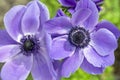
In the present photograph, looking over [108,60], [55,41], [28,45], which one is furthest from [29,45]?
[108,60]

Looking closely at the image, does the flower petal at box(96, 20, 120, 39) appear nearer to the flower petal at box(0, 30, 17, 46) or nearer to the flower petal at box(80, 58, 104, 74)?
the flower petal at box(80, 58, 104, 74)

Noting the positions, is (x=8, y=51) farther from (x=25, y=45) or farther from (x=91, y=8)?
(x=91, y=8)

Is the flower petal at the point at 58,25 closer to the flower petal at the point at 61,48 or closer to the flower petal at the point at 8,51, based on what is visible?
the flower petal at the point at 61,48

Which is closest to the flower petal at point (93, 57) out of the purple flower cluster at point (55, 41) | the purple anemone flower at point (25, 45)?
the purple flower cluster at point (55, 41)

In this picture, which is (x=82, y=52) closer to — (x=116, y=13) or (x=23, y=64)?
(x=23, y=64)

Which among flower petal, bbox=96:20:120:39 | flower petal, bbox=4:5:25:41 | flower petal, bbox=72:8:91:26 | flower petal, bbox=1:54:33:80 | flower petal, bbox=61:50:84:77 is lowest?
flower petal, bbox=61:50:84:77

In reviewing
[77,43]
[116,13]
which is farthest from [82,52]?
[116,13]

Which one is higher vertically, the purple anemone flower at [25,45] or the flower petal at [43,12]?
the flower petal at [43,12]

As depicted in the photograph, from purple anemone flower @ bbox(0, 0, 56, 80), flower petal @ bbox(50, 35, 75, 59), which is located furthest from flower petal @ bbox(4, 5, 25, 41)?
flower petal @ bbox(50, 35, 75, 59)
